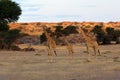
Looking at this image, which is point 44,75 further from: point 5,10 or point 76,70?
point 5,10

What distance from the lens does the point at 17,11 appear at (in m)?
45.1

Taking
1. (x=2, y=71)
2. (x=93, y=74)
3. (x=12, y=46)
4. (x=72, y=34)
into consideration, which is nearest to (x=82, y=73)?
(x=93, y=74)

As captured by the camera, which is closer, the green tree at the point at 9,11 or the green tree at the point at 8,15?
the green tree at the point at 8,15

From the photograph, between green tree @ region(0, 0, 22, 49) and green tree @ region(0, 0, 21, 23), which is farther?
green tree @ region(0, 0, 21, 23)

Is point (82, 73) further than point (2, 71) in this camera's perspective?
No

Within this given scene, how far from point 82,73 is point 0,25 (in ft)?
87.6

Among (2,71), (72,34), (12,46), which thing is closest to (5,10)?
(12,46)

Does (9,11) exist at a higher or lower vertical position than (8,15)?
higher

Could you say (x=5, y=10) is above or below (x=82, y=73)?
above

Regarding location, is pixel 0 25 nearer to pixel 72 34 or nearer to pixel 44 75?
pixel 72 34

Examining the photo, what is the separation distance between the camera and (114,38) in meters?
48.4

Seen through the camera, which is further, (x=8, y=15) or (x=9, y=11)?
(x=8, y=15)

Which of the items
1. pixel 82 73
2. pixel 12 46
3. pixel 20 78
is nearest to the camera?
pixel 20 78

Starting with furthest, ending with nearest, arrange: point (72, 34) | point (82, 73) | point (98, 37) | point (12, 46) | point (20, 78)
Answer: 1. point (72, 34)
2. point (98, 37)
3. point (12, 46)
4. point (82, 73)
5. point (20, 78)
